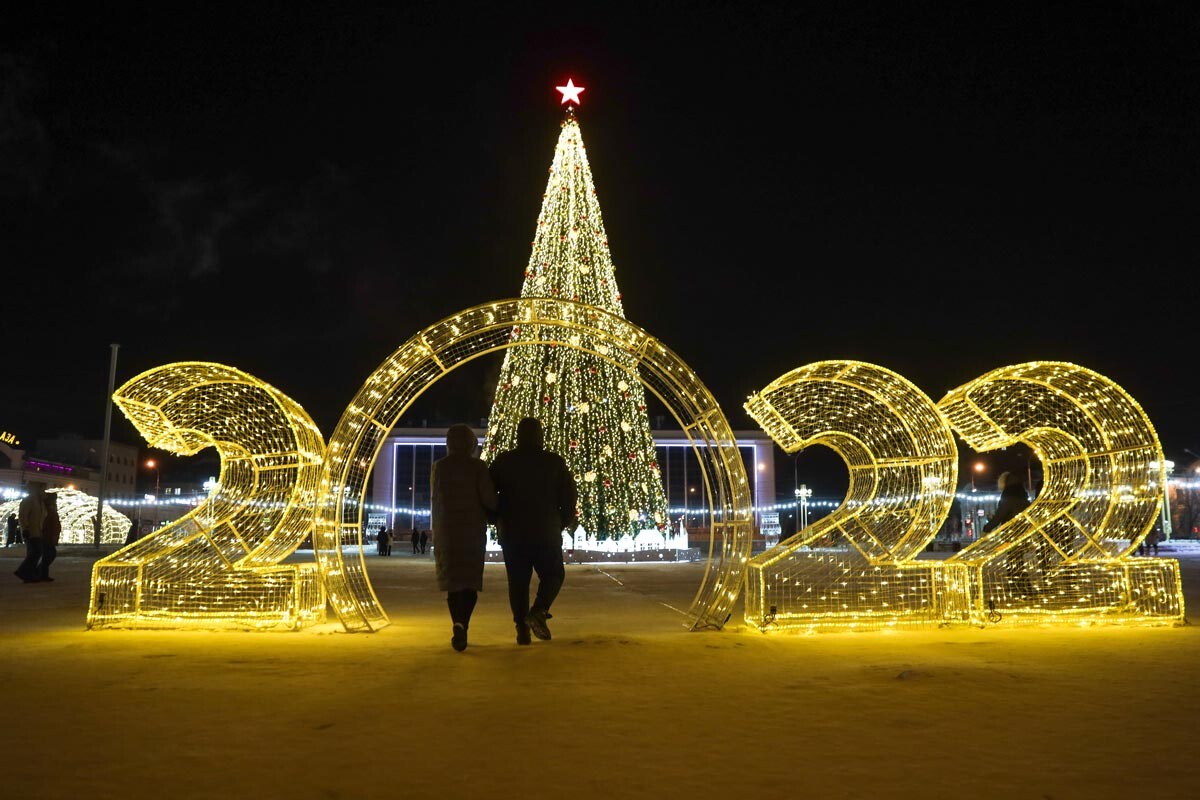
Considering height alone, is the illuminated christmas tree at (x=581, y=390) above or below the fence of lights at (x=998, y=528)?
above

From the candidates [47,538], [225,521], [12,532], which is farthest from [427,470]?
[225,521]

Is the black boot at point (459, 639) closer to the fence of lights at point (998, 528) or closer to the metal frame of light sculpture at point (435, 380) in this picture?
the metal frame of light sculpture at point (435, 380)

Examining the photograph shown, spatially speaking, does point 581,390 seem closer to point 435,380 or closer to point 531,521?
point 435,380

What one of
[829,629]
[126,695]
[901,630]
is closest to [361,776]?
[126,695]

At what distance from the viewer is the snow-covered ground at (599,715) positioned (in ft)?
11.4

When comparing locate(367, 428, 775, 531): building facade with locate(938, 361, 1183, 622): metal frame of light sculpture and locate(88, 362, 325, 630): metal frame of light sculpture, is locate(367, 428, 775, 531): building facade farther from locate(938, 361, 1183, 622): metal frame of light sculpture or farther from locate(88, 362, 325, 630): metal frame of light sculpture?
locate(88, 362, 325, 630): metal frame of light sculpture

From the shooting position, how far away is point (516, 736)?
4.14 meters

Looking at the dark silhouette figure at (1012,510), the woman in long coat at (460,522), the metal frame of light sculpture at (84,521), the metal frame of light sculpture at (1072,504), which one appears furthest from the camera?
the metal frame of light sculpture at (84,521)

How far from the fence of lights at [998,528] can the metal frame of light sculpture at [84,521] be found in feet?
98.6

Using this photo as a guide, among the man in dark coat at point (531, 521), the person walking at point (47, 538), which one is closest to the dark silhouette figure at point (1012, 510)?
the man in dark coat at point (531, 521)

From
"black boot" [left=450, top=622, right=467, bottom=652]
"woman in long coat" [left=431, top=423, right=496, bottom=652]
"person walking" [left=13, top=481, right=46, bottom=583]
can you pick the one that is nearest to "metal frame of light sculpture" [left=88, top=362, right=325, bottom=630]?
"woman in long coat" [left=431, top=423, right=496, bottom=652]

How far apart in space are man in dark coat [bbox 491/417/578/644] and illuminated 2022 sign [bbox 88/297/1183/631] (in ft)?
5.32

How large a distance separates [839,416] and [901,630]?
7.88ft

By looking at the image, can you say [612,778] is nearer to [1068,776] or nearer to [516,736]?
[516,736]
